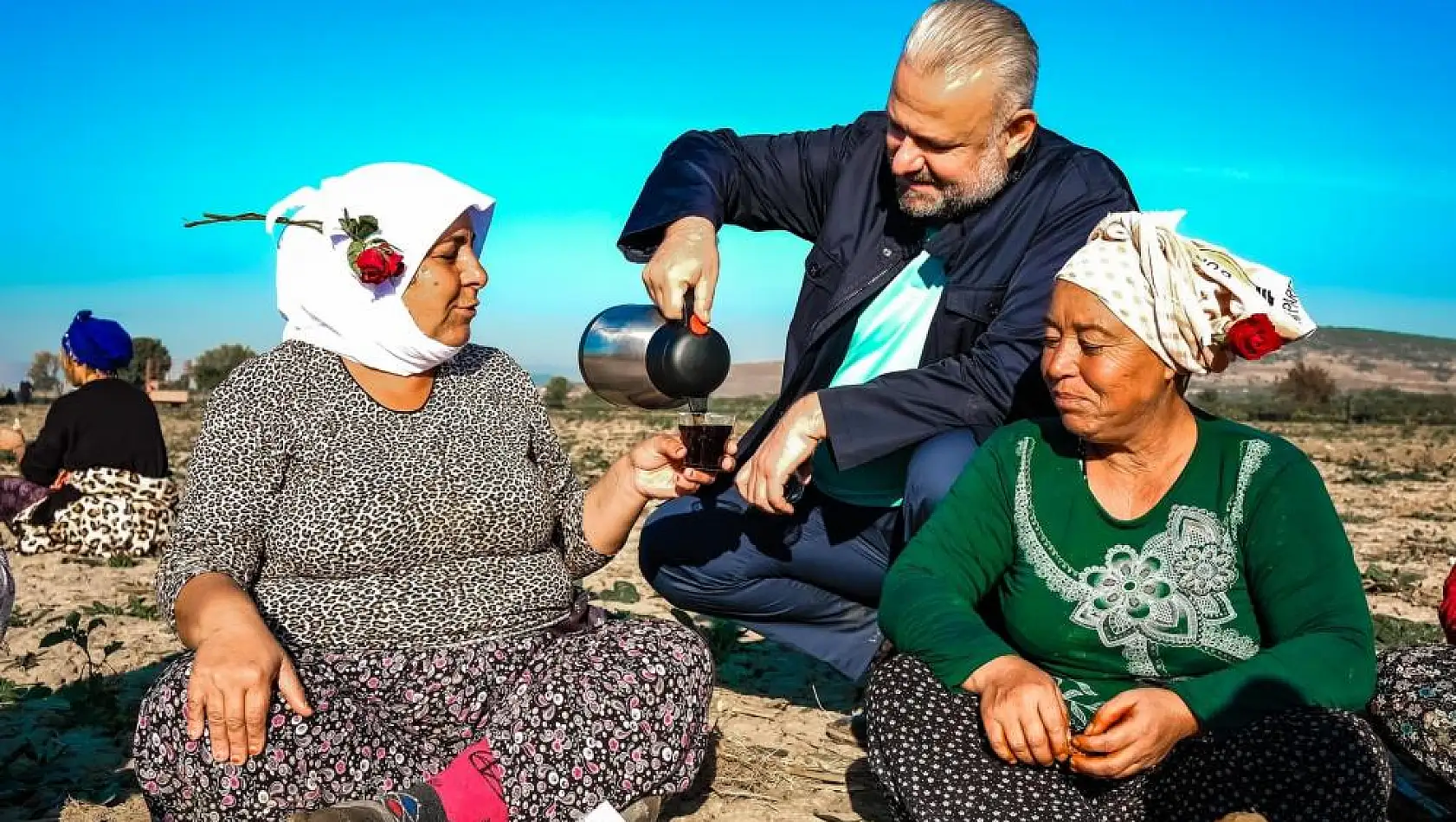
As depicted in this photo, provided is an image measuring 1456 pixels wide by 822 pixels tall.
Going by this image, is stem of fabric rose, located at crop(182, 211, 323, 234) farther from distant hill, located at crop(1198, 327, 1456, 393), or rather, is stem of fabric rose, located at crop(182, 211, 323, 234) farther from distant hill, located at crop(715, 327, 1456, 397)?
distant hill, located at crop(1198, 327, 1456, 393)

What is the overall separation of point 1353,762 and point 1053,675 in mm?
793

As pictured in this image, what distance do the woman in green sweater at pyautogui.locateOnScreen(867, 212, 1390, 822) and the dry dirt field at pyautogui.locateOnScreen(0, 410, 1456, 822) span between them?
1.01 metres

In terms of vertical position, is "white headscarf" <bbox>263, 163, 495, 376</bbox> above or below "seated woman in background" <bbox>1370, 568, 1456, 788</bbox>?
above

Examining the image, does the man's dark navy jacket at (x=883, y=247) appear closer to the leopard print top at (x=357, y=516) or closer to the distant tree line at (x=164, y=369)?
the leopard print top at (x=357, y=516)

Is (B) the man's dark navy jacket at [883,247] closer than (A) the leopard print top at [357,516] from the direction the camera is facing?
No

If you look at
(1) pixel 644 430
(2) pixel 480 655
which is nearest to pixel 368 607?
(2) pixel 480 655

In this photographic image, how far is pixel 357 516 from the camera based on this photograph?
11.9ft

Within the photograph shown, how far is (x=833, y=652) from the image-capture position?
4.91m

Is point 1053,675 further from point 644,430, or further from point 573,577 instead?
point 644,430

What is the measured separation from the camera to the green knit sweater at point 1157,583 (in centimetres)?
313

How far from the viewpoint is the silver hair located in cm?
410

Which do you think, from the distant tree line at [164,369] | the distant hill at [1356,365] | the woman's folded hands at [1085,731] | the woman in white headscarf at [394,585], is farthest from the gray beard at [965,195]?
the distant hill at [1356,365]

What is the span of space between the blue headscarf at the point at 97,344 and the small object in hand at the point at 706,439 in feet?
22.7

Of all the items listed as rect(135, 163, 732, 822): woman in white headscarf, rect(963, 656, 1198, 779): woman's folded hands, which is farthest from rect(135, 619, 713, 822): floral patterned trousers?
Result: rect(963, 656, 1198, 779): woman's folded hands
